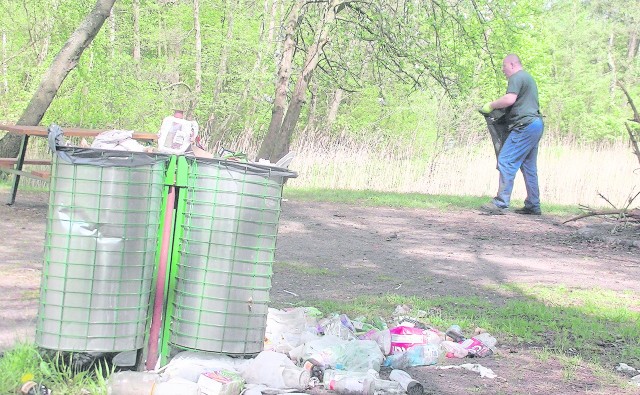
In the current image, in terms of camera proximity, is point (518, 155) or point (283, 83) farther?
point (283, 83)

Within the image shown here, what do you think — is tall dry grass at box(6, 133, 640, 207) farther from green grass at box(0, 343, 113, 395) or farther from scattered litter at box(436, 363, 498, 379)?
green grass at box(0, 343, 113, 395)

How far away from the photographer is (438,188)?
651 inches

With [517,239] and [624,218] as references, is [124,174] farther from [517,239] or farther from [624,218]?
[624,218]

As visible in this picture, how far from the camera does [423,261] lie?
28.2 feet

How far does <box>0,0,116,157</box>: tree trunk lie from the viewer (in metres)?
11.5

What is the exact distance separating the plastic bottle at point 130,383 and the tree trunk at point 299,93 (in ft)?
34.6

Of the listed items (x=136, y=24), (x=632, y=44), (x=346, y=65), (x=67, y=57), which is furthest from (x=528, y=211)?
(x=632, y=44)

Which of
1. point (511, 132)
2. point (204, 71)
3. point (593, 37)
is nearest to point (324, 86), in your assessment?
point (511, 132)

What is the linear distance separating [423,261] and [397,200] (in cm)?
501

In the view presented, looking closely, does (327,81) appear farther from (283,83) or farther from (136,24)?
(136,24)

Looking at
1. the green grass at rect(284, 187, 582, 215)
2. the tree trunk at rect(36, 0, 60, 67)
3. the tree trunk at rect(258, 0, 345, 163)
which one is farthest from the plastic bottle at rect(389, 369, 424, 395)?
the tree trunk at rect(36, 0, 60, 67)

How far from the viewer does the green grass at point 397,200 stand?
13.2m

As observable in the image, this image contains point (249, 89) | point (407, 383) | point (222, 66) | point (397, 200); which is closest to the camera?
point (407, 383)

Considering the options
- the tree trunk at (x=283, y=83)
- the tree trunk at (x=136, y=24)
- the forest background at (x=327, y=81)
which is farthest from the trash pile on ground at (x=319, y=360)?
the tree trunk at (x=136, y=24)
